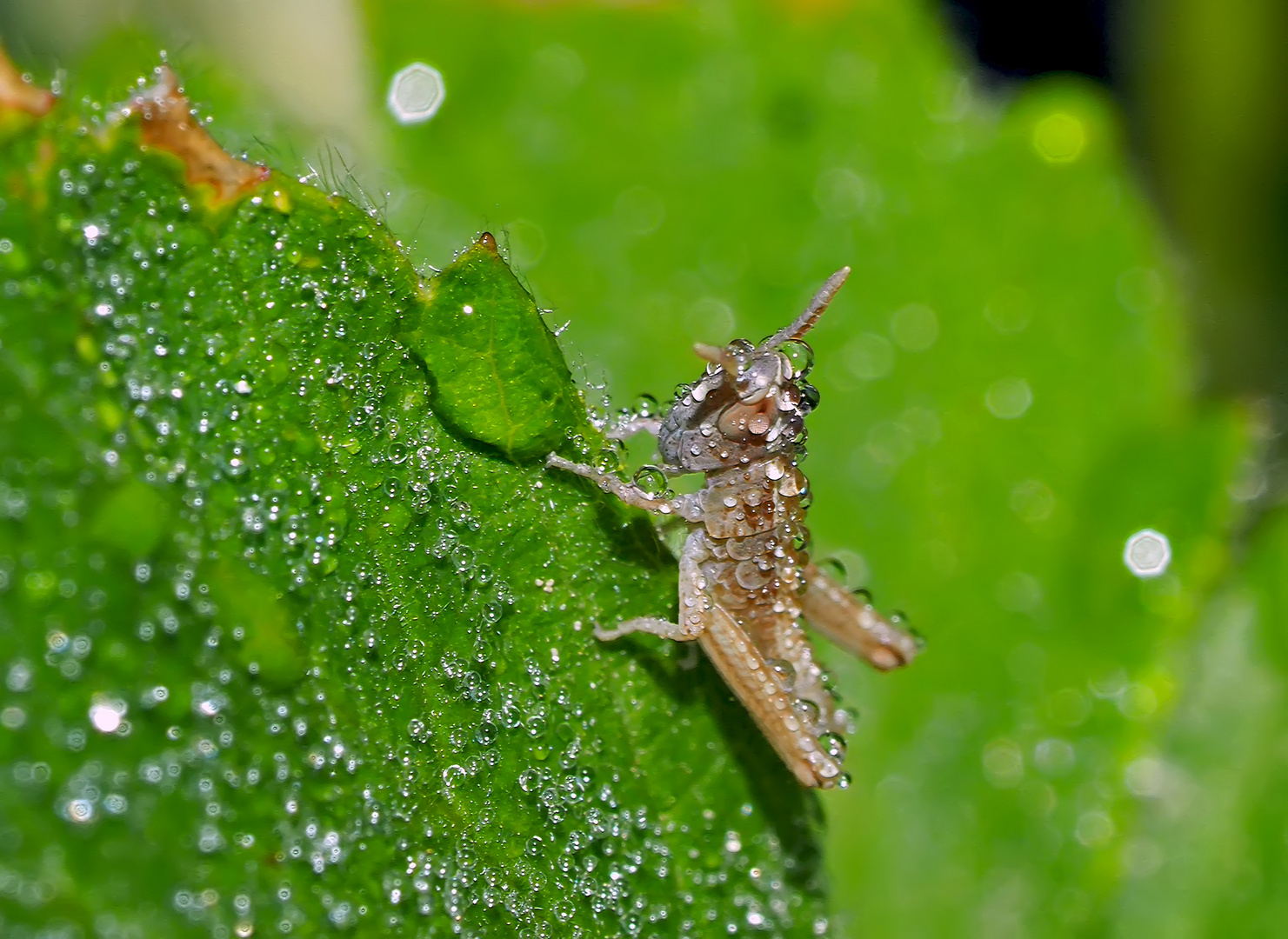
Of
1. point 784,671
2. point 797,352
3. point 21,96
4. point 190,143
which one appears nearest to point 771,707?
point 784,671

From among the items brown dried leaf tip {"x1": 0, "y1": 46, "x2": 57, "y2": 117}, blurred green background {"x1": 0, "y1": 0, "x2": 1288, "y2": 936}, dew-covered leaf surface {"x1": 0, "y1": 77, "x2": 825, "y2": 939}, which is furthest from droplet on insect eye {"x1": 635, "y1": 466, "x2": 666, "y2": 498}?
brown dried leaf tip {"x1": 0, "y1": 46, "x2": 57, "y2": 117}

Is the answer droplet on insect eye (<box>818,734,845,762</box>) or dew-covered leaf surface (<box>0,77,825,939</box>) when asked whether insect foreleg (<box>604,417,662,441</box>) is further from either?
droplet on insect eye (<box>818,734,845,762</box>)

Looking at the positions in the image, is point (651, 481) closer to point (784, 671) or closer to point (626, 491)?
point (626, 491)

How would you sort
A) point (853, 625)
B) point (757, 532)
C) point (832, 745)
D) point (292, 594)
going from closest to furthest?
point (292, 594), point (832, 745), point (757, 532), point (853, 625)

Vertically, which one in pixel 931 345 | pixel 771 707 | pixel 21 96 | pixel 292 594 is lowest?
pixel 292 594

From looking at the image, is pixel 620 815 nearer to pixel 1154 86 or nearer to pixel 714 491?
pixel 714 491

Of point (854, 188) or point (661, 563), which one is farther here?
point (854, 188)

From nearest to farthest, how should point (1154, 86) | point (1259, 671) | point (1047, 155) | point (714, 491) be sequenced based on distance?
point (714, 491), point (1259, 671), point (1047, 155), point (1154, 86)

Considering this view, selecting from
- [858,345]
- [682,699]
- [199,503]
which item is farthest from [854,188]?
[199,503]
